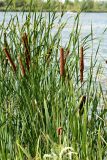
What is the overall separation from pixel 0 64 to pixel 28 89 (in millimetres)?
493

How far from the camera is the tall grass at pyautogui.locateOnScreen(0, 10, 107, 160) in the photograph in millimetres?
2115

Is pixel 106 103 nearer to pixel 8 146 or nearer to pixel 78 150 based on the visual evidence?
pixel 78 150

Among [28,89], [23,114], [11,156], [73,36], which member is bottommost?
[11,156]

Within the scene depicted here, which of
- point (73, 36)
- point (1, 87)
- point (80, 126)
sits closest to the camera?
point (80, 126)

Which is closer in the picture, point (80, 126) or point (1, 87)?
point (80, 126)

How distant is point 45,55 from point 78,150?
31.8 inches

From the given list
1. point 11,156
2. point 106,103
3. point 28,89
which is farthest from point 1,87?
point 106,103

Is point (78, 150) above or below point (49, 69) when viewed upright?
below

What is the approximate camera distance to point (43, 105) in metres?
2.51

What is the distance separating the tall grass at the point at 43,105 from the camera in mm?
2115

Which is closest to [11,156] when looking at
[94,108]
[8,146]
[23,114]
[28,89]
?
[8,146]

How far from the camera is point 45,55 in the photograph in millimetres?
2725

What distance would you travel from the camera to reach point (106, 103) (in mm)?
2477

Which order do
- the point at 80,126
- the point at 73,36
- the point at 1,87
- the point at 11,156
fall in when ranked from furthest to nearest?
1. the point at 73,36
2. the point at 1,87
3. the point at 11,156
4. the point at 80,126
